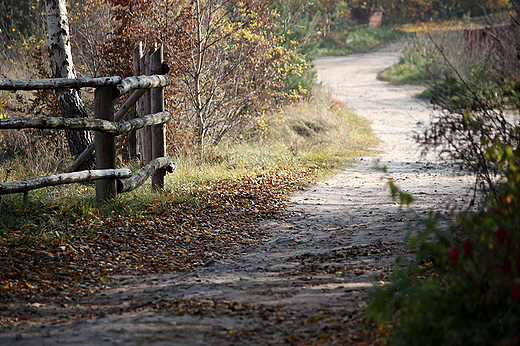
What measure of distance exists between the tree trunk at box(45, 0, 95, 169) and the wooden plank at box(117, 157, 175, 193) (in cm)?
181

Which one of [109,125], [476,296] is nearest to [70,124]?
[109,125]

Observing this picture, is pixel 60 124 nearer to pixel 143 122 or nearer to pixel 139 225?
pixel 143 122

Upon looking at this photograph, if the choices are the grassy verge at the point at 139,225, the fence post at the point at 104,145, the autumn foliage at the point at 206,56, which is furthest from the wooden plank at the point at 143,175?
the autumn foliage at the point at 206,56

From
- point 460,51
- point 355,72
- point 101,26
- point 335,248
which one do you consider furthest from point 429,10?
point 335,248

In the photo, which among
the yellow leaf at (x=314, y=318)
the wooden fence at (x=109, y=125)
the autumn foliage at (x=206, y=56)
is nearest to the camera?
the yellow leaf at (x=314, y=318)

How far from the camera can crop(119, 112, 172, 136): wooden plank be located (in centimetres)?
582

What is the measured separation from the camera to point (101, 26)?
11352 millimetres

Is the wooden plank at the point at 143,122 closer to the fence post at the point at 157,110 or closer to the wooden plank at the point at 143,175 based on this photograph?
the fence post at the point at 157,110

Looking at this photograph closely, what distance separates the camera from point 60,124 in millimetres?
5102

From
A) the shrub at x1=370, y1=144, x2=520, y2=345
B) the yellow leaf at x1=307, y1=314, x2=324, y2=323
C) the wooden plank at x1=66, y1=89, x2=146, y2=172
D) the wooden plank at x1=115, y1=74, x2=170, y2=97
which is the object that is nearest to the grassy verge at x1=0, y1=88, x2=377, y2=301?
the wooden plank at x1=66, y1=89, x2=146, y2=172

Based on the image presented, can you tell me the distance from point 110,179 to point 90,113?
460cm

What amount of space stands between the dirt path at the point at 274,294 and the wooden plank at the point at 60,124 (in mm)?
1927

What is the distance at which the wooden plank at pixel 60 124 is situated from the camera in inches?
186

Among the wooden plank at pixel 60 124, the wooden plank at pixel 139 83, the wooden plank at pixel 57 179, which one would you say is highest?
the wooden plank at pixel 139 83
